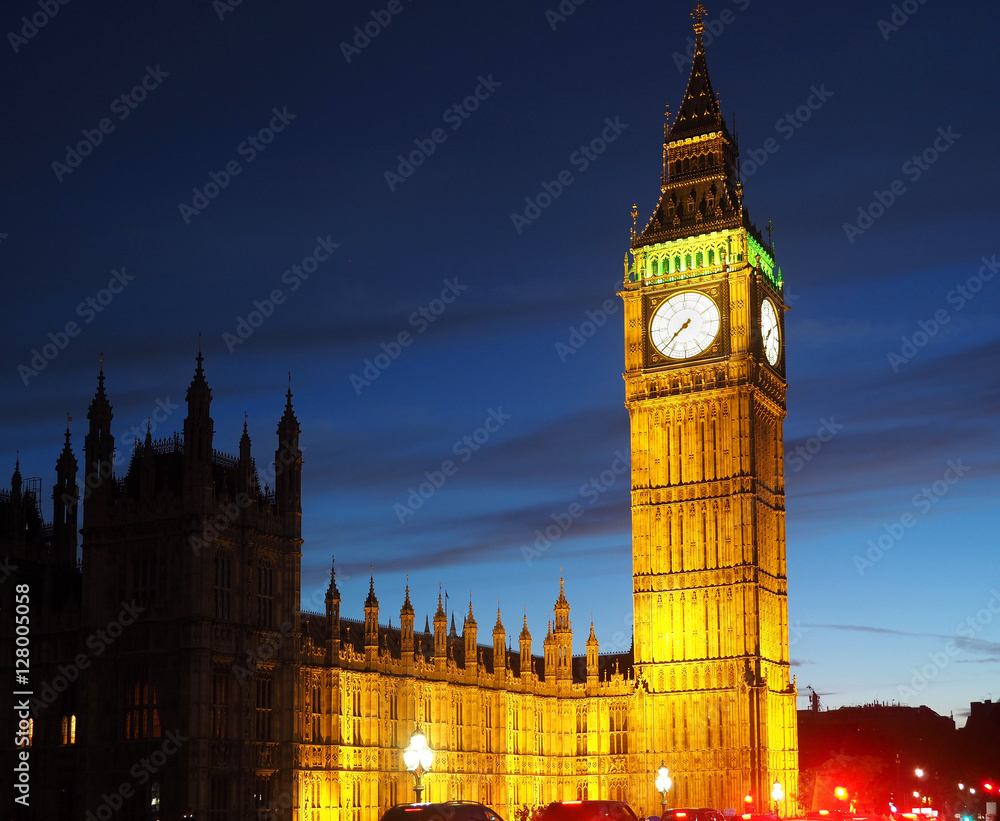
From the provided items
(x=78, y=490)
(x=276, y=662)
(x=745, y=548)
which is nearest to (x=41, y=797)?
(x=276, y=662)

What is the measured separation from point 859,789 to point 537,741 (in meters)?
46.0

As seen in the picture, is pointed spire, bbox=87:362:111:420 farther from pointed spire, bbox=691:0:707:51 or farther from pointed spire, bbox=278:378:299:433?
pointed spire, bbox=691:0:707:51

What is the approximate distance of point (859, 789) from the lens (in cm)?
12194

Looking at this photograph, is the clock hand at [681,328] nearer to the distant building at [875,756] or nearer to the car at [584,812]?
the distant building at [875,756]

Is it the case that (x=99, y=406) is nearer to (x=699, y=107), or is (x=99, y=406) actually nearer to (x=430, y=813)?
(x=430, y=813)

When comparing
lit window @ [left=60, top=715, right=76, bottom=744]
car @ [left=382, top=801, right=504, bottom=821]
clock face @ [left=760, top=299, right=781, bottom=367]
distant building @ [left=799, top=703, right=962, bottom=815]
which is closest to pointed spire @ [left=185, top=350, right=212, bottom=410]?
lit window @ [left=60, top=715, right=76, bottom=744]

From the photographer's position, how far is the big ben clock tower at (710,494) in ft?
274

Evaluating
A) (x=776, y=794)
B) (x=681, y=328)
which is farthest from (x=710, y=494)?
(x=776, y=794)

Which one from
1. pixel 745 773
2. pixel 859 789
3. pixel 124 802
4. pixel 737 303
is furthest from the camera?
pixel 859 789

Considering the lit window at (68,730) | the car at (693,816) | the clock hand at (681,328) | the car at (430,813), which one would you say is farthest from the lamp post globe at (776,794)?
the car at (430,813)

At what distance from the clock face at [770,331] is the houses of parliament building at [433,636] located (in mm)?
216

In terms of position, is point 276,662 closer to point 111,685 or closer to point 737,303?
point 111,685

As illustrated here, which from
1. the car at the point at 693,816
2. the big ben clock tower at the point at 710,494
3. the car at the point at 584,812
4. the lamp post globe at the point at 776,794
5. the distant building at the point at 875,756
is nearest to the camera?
the car at the point at 584,812

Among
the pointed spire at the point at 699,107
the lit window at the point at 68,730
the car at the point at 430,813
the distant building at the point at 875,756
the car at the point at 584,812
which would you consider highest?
the pointed spire at the point at 699,107
